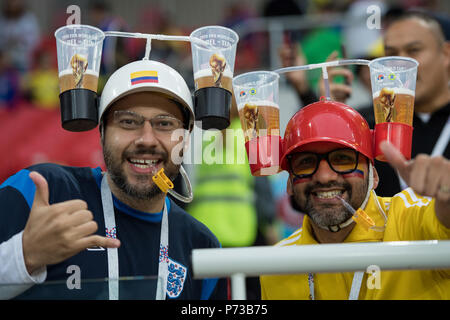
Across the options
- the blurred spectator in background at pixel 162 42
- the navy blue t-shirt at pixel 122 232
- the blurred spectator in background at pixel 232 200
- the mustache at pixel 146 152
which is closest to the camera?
the navy blue t-shirt at pixel 122 232

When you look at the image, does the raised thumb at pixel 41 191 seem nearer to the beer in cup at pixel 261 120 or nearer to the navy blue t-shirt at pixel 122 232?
the navy blue t-shirt at pixel 122 232

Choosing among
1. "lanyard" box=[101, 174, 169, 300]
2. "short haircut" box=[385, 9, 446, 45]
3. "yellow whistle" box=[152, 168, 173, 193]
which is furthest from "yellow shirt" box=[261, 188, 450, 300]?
"short haircut" box=[385, 9, 446, 45]

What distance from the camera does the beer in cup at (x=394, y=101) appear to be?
264 cm

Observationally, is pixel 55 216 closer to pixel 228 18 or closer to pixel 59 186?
pixel 59 186

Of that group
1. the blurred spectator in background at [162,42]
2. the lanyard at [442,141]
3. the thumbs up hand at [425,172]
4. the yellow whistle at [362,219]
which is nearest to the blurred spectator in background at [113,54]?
the blurred spectator in background at [162,42]

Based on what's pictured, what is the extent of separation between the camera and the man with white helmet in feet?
8.97

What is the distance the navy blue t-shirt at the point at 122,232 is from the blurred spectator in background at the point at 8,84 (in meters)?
7.29

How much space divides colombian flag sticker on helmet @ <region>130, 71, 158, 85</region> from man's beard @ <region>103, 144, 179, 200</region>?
0.99 feet

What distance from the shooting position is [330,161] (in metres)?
2.75

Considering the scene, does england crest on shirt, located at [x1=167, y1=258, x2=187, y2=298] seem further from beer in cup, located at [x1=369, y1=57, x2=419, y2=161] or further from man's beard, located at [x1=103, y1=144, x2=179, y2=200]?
beer in cup, located at [x1=369, y1=57, x2=419, y2=161]
